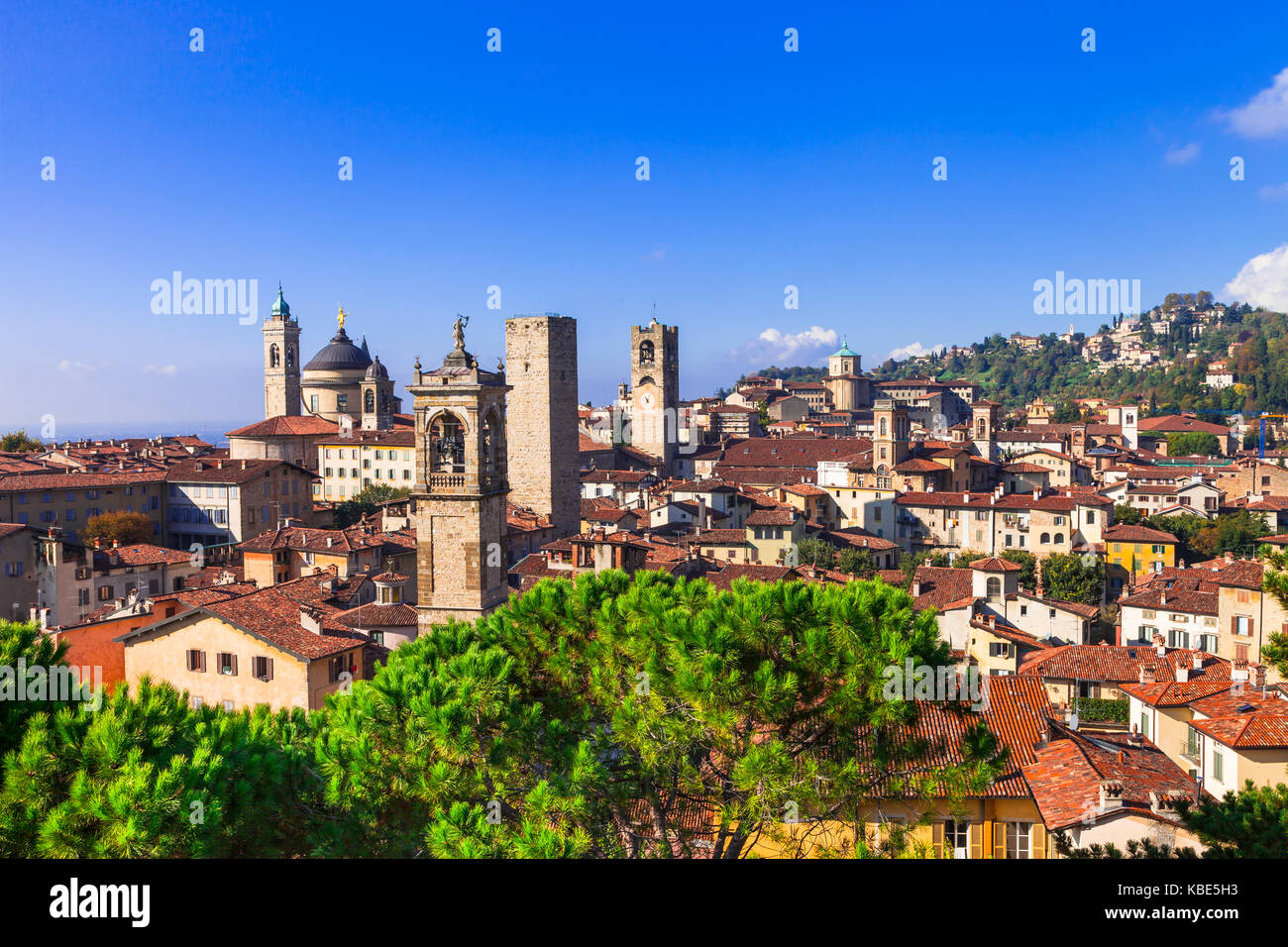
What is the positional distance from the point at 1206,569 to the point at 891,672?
3323cm

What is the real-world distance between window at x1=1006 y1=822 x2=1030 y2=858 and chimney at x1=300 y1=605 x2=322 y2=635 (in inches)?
560

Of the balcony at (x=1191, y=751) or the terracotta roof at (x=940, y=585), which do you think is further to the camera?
the terracotta roof at (x=940, y=585)

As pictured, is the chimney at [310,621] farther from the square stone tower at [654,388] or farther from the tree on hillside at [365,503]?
the square stone tower at [654,388]

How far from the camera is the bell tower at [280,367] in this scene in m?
92.2

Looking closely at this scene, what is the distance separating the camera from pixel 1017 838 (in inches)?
506

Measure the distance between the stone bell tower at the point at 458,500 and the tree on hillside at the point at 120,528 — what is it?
32.9 m

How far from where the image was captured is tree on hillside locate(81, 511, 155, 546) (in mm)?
45281

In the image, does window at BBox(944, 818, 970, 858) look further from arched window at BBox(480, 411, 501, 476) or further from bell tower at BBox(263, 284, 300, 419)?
bell tower at BBox(263, 284, 300, 419)

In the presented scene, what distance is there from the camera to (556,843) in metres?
7.44

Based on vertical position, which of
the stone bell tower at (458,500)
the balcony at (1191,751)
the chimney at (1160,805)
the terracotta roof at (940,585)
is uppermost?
the stone bell tower at (458,500)

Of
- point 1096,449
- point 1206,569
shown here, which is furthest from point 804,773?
point 1096,449

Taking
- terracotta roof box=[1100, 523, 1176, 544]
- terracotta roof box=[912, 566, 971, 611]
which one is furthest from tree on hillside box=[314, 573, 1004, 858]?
terracotta roof box=[1100, 523, 1176, 544]

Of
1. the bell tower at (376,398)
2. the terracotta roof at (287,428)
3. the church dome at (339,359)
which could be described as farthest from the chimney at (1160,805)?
the church dome at (339,359)

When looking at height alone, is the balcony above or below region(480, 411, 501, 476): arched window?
below
